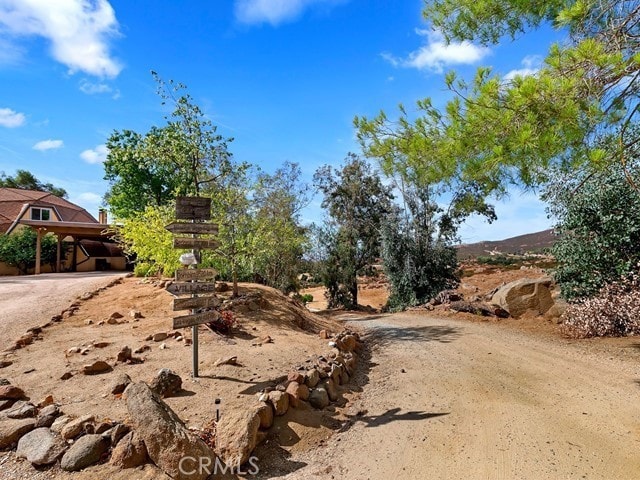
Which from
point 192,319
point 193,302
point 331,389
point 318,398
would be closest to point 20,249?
point 193,302

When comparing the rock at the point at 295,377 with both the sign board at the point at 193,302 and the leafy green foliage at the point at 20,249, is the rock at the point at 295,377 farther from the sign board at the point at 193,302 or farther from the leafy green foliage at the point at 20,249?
the leafy green foliage at the point at 20,249

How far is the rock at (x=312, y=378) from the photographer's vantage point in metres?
4.19

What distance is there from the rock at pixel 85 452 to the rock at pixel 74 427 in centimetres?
12

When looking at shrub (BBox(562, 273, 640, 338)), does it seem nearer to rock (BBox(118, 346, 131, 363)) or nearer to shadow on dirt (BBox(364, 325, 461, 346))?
shadow on dirt (BBox(364, 325, 461, 346))

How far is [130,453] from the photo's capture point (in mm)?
2727

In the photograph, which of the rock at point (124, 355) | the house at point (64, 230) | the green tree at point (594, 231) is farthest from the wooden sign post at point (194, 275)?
the house at point (64, 230)

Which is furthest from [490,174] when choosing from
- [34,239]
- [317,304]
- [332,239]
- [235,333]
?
[34,239]

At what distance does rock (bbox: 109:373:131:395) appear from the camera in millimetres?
3645

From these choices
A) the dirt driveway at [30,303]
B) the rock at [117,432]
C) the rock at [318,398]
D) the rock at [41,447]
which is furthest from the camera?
the dirt driveway at [30,303]

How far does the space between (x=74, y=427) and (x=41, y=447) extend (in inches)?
8.7

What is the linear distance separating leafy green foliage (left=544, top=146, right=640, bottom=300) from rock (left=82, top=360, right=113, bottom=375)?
764 cm

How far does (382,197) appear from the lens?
1506 centimetres

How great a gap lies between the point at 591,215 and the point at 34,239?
2105 cm

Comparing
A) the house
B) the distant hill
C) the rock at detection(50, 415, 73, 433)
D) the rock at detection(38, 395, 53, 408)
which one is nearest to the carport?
the house
